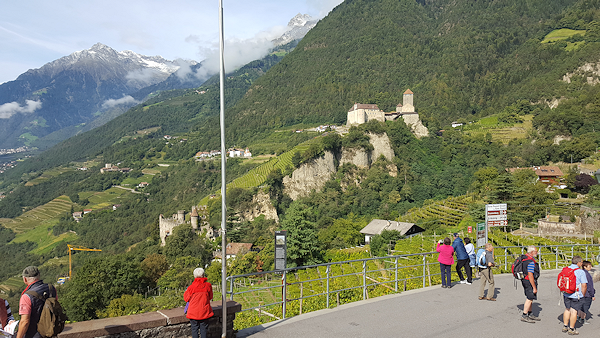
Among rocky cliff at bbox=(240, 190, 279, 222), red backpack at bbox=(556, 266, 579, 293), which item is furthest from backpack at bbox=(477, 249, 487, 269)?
rocky cliff at bbox=(240, 190, 279, 222)

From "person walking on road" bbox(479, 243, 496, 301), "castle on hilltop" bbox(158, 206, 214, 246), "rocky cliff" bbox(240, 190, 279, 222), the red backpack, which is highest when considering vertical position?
the red backpack

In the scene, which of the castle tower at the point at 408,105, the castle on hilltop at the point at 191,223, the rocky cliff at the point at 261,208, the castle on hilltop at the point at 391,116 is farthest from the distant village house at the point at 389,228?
the castle tower at the point at 408,105

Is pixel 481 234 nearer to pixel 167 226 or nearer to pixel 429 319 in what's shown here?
pixel 429 319

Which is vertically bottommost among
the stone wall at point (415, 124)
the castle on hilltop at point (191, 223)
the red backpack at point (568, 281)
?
the castle on hilltop at point (191, 223)

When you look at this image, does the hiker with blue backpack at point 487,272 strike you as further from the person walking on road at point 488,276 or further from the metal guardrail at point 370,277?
the metal guardrail at point 370,277

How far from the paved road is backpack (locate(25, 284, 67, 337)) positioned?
299 centimetres

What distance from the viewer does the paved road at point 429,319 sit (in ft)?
23.6

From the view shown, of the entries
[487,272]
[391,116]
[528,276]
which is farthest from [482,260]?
[391,116]

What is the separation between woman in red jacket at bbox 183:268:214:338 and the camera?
595cm

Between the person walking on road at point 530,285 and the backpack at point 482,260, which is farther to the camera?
the backpack at point 482,260

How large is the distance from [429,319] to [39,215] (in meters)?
128

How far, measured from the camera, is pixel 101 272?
38.9 m

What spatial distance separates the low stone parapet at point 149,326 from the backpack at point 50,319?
10.7 inches

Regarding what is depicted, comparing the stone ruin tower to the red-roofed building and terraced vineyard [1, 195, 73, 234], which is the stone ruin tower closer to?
the red-roofed building
